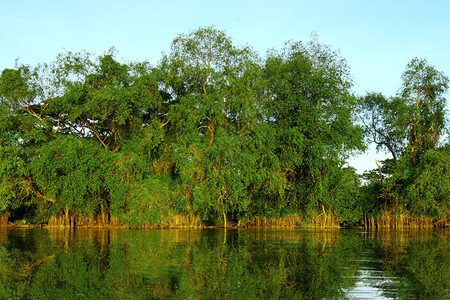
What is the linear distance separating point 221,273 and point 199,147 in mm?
23759

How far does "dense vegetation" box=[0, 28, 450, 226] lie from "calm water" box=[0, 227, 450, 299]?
660 inches

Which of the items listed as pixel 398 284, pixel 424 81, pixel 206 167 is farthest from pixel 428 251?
pixel 424 81

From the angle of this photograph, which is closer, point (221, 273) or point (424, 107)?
point (221, 273)

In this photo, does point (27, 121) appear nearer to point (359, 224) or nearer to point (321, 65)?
point (321, 65)

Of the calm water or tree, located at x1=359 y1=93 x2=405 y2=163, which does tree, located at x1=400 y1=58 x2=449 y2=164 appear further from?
the calm water

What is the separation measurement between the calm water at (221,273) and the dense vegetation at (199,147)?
55.0 ft

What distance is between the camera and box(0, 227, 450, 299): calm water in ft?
33.3

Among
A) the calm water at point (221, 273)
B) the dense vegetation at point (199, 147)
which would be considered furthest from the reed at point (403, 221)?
the calm water at point (221, 273)

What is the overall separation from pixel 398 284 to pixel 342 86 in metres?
29.8

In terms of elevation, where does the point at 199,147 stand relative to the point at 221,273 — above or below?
above

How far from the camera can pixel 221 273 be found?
12.7 meters

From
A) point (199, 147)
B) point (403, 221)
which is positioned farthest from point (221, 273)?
point (403, 221)

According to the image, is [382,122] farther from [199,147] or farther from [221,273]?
[221,273]

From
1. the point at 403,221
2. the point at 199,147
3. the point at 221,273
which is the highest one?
the point at 199,147
